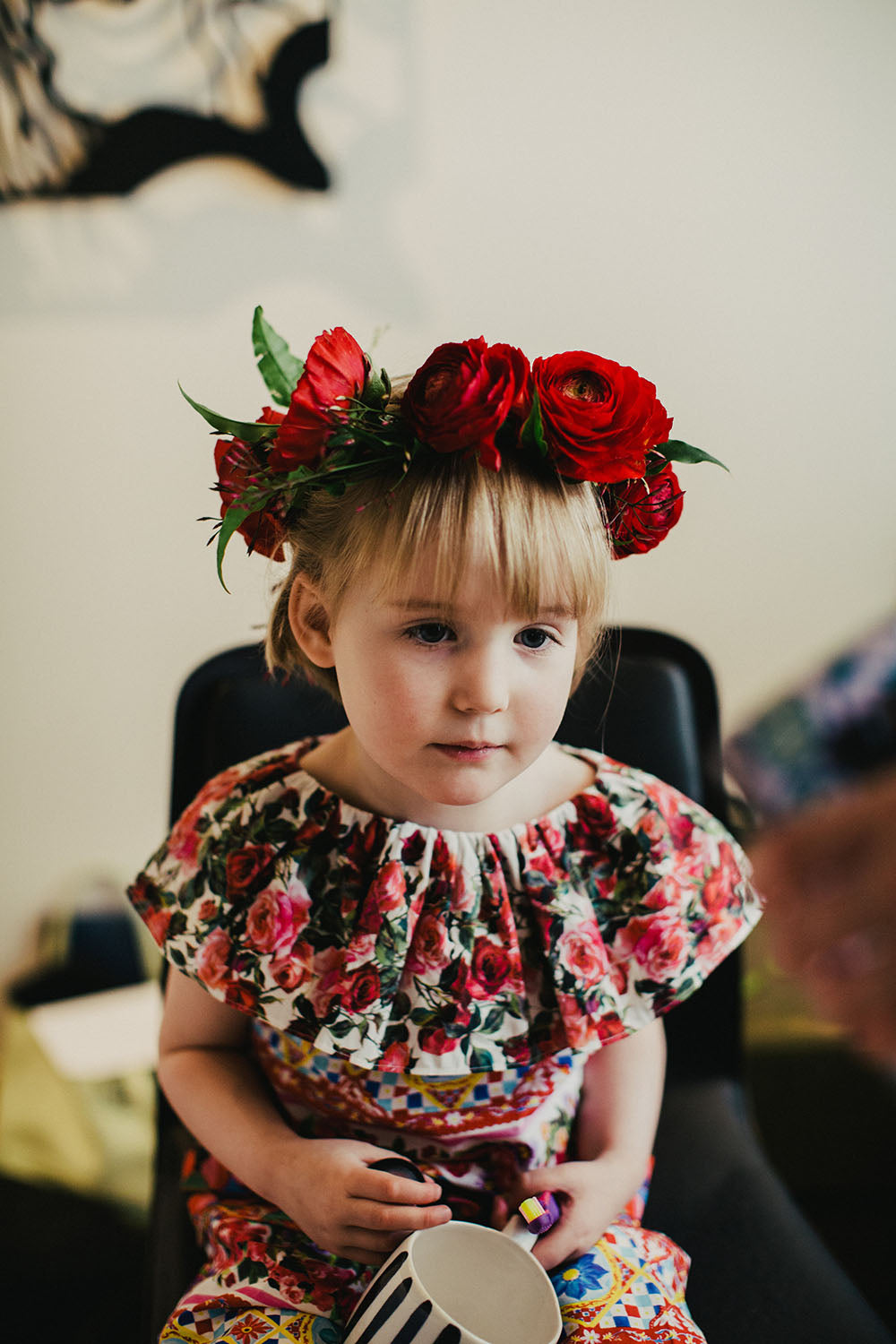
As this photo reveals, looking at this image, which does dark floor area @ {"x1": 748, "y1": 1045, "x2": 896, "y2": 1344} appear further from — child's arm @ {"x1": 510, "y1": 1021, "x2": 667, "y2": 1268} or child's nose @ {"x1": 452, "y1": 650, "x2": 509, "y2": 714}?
child's nose @ {"x1": 452, "y1": 650, "x2": 509, "y2": 714}

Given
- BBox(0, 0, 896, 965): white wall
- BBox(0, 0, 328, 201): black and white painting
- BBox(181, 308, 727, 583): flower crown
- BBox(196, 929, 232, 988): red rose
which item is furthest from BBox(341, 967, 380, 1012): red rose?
BBox(0, 0, 328, 201): black and white painting

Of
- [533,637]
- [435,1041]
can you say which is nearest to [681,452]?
[533,637]

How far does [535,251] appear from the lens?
1.36 m

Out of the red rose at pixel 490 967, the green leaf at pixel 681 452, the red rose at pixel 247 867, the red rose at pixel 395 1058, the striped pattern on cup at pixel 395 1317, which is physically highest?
the green leaf at pixel 681 452

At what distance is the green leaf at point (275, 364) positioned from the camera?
2.44 feet

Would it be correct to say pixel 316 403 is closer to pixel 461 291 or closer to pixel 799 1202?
pixel 461 291

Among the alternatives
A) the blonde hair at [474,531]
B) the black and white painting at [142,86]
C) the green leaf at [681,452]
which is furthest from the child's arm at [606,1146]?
the black and white painting at [142,86]

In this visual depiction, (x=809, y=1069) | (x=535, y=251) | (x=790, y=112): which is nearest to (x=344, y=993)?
(x=535, y=251)

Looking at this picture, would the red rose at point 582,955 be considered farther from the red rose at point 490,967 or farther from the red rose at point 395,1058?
the red rose at point 395,1058

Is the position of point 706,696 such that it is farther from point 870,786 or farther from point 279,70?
point 279,70

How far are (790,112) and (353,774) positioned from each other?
3.80 feet

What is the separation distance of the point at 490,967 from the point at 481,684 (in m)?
0.26

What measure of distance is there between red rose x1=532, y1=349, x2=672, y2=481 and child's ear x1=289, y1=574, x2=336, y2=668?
0.25 meters

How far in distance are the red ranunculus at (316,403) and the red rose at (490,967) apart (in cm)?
43
